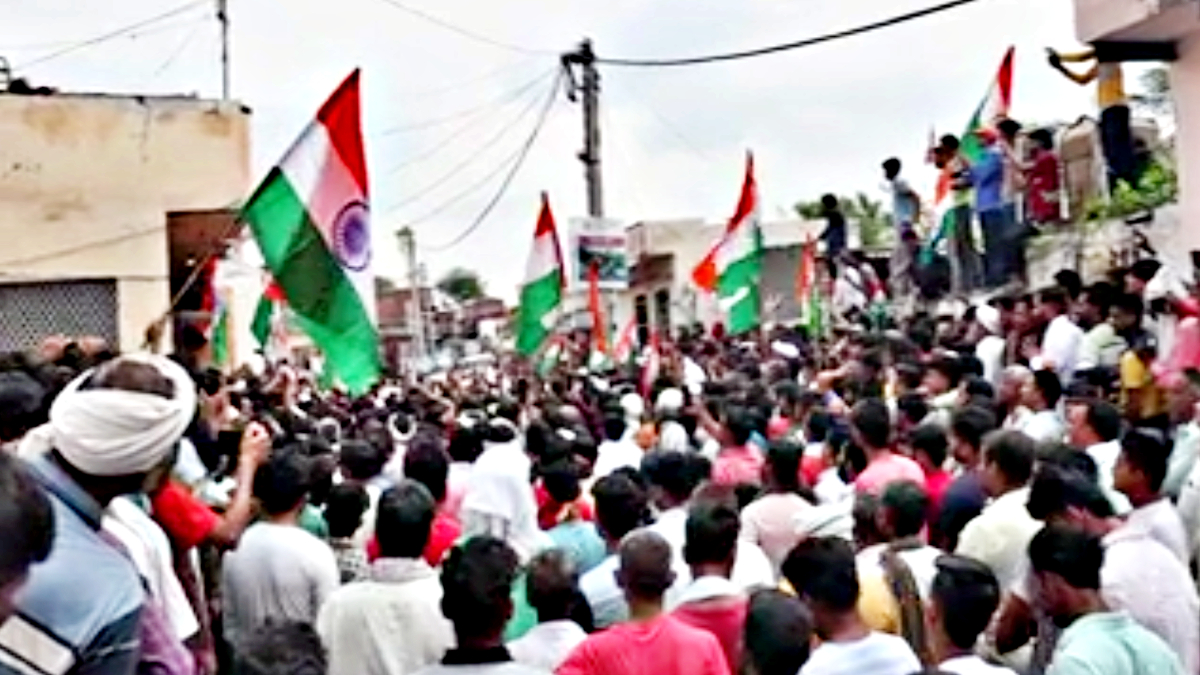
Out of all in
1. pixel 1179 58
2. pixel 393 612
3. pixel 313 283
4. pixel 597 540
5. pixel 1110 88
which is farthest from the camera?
pixel 1110 88

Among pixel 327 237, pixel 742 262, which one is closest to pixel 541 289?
pixel 742 262

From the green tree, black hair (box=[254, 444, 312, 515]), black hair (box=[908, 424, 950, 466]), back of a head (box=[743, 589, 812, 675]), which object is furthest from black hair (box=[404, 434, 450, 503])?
the green tree

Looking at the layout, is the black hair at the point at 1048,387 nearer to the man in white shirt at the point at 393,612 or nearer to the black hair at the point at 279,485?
the black hair at the point at 279,485

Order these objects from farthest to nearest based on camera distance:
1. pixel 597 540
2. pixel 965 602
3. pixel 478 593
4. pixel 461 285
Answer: pixel 461 285
pixel 597 540
pixel 965 602
pixel 478 593

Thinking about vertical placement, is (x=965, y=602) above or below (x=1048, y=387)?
below

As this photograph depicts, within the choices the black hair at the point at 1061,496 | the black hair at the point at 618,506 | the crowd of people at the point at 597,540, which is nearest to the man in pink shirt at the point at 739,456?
the crowd of people at the point at 597,540

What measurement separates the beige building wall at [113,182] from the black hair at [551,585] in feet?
44.5

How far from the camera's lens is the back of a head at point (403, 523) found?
5.51 m

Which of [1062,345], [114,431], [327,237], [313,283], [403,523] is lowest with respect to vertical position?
[403,523]

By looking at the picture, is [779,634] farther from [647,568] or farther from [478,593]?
[478,593]

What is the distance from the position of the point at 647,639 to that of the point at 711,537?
2.17 ft

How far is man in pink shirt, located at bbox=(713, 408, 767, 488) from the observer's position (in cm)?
825

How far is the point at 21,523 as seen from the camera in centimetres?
267

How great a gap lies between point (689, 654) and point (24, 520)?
2606 millimetres
